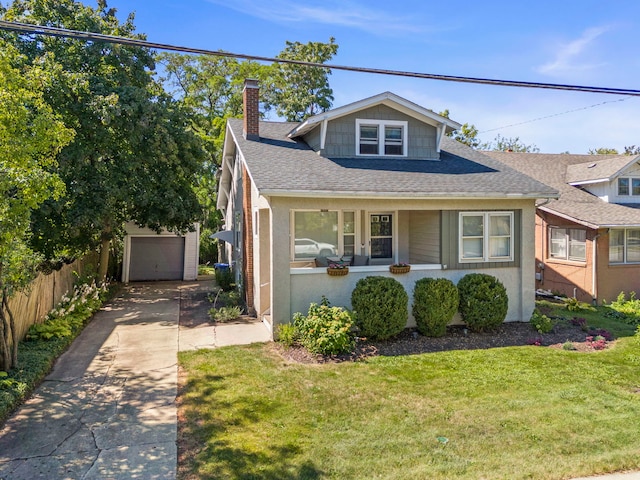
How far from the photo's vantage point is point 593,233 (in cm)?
1452

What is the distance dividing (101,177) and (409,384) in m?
12.0

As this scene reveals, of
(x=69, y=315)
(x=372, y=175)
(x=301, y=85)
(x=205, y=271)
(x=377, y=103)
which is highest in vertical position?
(x=301, y=85)

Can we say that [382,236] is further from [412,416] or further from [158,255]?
[158,255]

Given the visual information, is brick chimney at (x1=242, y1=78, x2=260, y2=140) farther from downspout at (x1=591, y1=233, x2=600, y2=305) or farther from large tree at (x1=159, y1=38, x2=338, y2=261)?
large tree at (x1=159, y1=38, x2=338, y2=261)

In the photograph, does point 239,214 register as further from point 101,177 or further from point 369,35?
point 369,35

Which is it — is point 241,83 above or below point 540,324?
above

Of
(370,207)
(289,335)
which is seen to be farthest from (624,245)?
(289,335)

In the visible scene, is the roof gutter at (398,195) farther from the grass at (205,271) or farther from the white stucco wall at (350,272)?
the grass at (205,271)

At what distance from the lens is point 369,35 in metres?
8.07

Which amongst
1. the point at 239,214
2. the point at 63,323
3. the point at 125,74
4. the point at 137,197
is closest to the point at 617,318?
the point at 239,214

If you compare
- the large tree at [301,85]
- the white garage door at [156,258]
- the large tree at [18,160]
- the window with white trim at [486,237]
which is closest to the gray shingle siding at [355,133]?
the window with white trim at [486,237]

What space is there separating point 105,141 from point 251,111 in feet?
18.0

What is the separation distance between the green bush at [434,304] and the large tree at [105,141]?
9.55 m

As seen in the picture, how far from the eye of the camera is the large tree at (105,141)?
1333cm
